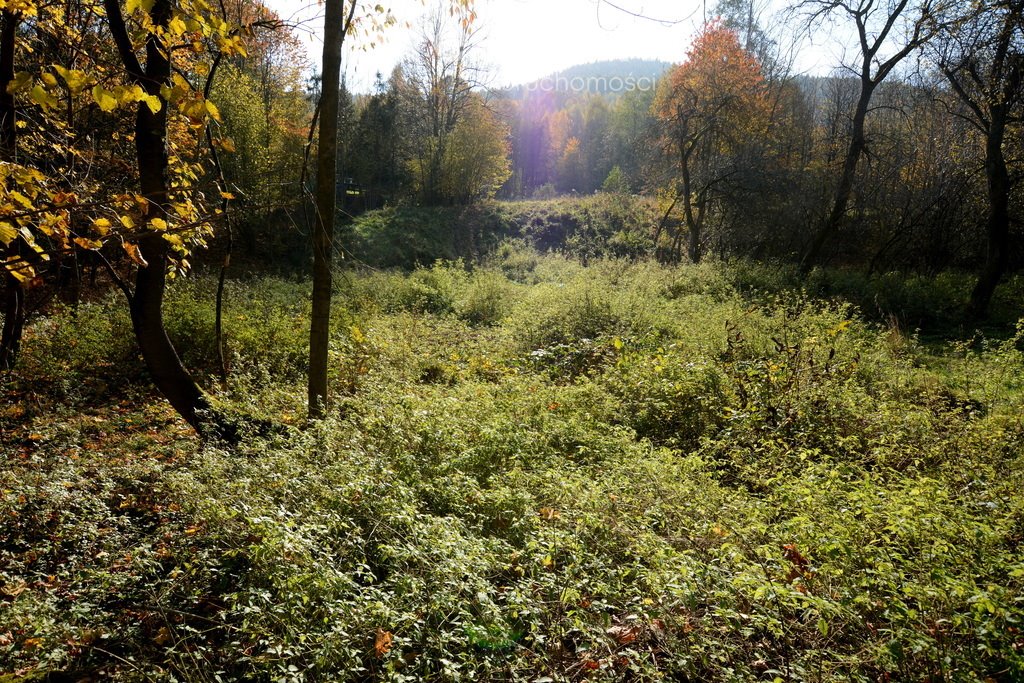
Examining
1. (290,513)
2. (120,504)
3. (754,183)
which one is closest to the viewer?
(290,513)

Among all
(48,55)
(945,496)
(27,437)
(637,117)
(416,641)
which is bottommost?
(27,437)

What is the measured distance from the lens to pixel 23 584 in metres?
3.51

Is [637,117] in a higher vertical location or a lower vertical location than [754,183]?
higher

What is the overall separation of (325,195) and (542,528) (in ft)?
12.0

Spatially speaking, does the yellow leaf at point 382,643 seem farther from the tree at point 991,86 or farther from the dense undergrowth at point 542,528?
the tree at point 991,86

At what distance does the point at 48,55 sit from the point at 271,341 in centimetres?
449

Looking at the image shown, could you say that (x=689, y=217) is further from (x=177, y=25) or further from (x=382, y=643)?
(x=382, y=643)

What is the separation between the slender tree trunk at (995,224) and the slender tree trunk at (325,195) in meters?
13.0

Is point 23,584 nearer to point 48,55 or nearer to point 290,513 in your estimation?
point 290,513

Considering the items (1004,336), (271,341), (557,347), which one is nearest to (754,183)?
(1004,336)

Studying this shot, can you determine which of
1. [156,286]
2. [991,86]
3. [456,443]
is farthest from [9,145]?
[991,86]

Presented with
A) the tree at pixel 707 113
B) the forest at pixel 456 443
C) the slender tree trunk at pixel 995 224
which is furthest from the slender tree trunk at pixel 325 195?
the tree at pixel 707 113

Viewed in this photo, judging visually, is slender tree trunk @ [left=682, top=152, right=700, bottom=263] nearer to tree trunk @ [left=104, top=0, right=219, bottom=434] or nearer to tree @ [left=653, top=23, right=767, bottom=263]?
tree @ [left=653, top=23, right=767, bottom=263]

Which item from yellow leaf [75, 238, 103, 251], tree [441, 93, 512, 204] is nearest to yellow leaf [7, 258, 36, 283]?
yellow leaf [75, 238, 103, 251]
